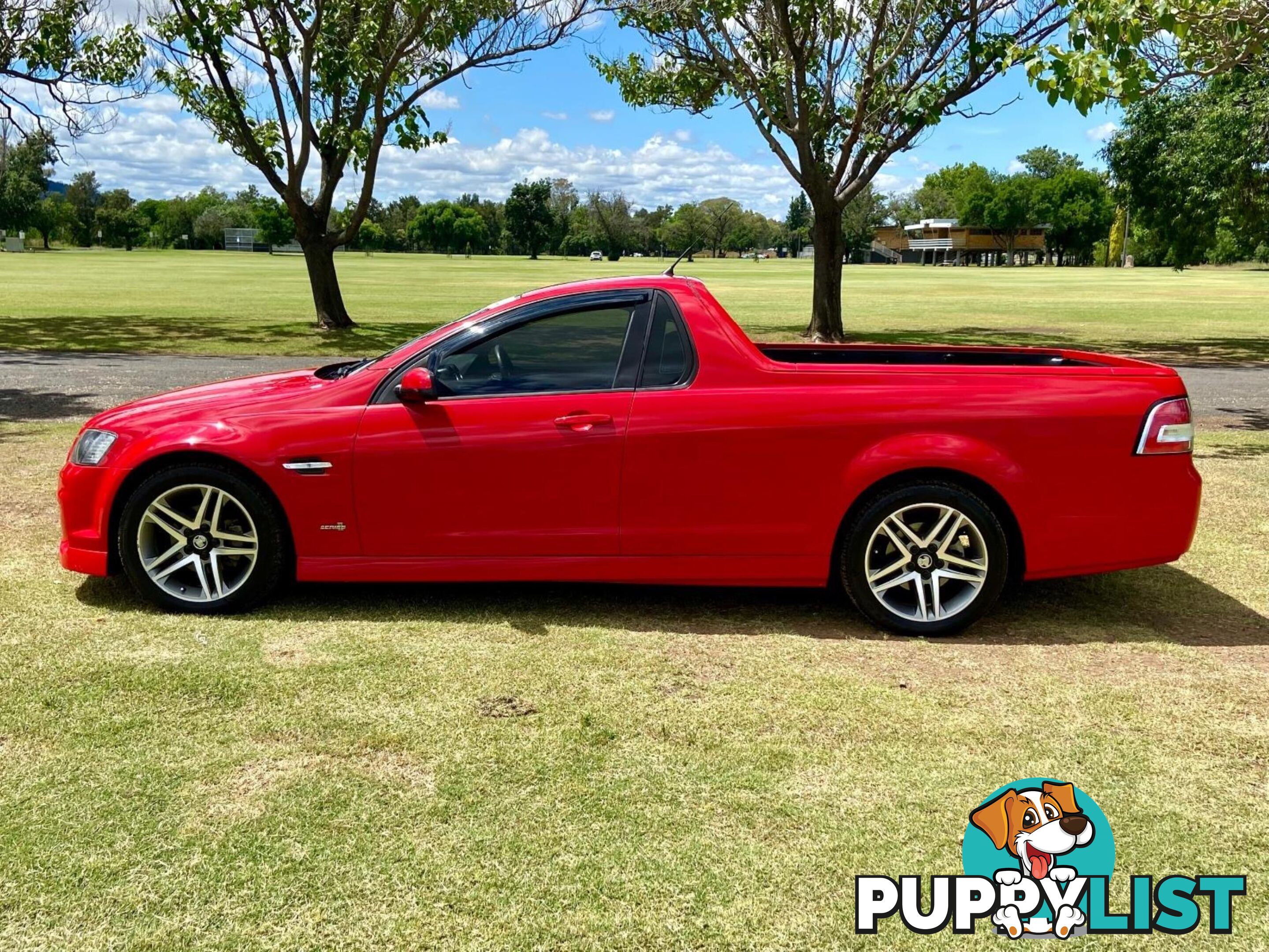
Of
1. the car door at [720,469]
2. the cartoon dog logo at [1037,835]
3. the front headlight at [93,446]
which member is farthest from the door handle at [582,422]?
the cartoon dog logo at [1037,835]

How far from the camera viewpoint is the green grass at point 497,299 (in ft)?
71.7

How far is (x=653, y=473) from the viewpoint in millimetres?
4750

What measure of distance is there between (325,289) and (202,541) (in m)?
19.7

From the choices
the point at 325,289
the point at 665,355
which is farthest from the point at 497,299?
the point at 665,355

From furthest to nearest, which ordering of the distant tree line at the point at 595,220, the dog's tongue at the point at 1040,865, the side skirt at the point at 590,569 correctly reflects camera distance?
the distant tree line at the point at 595,220 → the side skirt at the point at 590,569 → the dog's tongue at the point at 1040,865

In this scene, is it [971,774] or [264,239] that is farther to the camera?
[264,239]

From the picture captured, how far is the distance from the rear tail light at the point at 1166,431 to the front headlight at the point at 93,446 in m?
4.70

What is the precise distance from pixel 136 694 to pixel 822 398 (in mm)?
3069

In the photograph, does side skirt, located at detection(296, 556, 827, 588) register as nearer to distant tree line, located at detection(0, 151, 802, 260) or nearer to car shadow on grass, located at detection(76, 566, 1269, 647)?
car shadow on grass, located at detection(76, 566, 1269, 647)

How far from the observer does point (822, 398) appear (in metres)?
4.74

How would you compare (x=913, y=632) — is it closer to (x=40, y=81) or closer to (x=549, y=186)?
(x=40, y=81)

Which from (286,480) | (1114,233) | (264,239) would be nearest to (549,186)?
(264,239)

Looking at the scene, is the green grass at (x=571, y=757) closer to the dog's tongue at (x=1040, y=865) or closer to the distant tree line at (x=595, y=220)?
the dog's tongue at (x=1040, y=865)

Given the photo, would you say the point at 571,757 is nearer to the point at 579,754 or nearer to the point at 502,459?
the point at 579,754
